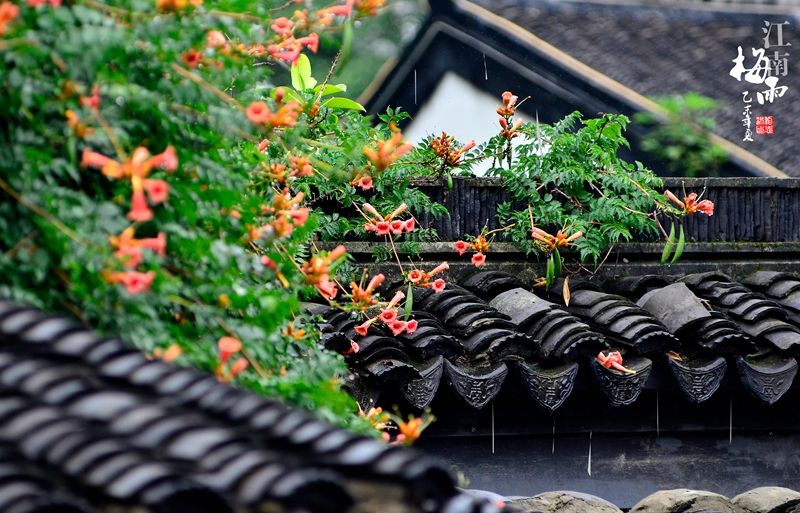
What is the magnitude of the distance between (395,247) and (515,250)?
2.36 ft

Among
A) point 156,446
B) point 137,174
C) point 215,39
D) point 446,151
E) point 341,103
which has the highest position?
point 341,103

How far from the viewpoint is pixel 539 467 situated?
5.62m

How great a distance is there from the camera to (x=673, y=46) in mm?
8984

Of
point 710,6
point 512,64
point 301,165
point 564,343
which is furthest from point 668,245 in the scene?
point 710,6

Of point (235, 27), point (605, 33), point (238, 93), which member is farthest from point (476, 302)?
point (605, 33)

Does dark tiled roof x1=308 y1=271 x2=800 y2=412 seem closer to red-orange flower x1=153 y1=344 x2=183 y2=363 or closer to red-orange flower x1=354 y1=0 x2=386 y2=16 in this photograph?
red-orange flower x1=354 y1=0 x2=386 y2=16

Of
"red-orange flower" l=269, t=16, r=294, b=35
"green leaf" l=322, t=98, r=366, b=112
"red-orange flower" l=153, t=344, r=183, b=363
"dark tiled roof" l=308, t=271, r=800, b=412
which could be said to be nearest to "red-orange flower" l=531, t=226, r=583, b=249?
"dark tiled roof" l=308, t=271, r=800, b=412

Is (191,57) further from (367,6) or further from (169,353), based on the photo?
(169,353)

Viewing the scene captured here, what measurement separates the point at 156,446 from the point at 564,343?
343 centimetres

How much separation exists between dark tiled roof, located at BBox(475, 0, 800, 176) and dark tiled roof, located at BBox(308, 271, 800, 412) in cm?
312

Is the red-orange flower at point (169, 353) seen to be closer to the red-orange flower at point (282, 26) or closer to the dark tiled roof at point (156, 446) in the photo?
the dark tiled roof at point (156, 446)

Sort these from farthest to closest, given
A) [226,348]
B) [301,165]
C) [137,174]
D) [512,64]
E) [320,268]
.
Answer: [512,64]
[301,165]
[320,268]
[226,348]
[137,174]

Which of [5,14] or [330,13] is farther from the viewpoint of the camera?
[330,13]

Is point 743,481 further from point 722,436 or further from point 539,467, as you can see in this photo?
point 539,467
